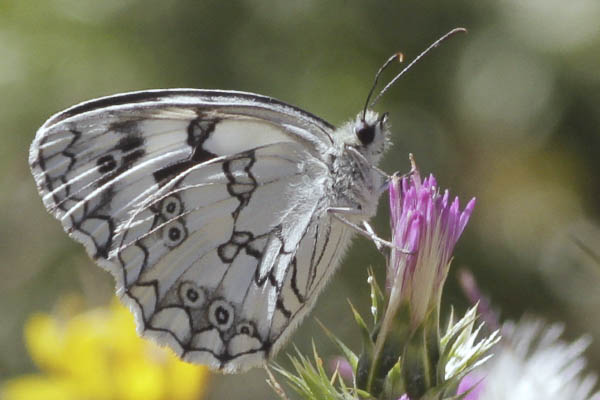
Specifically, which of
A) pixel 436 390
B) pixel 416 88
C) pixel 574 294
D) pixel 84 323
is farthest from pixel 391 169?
pixel 436 390

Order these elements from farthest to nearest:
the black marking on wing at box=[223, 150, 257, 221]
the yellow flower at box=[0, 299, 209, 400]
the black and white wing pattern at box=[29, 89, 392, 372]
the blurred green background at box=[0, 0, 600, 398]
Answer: the blurred green background at box=[0, 0, 600, 398] < the yellow flower at box=[0, 299, 209, 400] < the black marking on wing at box=[223, 150, 257, 221] < the black and white wing pattern at box=[29, 89, 392, 372]

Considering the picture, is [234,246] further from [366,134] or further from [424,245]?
[424,245]

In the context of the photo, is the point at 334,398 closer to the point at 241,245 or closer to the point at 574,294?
the point at 241,245

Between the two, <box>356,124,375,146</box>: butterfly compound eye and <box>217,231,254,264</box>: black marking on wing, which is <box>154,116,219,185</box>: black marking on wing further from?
<box>356,124,375,146</box>: butterfly compound eye

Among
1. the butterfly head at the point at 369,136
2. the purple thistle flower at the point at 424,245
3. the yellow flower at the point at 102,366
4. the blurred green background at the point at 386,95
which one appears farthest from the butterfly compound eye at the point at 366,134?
the blurred green background at the point at 386,95

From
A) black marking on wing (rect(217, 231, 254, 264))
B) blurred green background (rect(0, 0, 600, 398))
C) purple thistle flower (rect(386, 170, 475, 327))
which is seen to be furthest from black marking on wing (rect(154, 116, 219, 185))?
blurred green background (rect(0, 0, 600, 398))

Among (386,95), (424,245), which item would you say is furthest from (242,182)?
(386,95)
